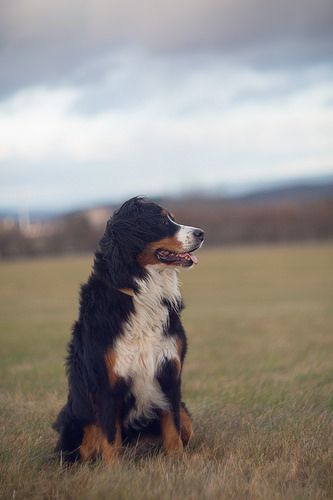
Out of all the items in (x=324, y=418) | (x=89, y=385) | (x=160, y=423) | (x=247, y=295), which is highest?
(x=89, y=385)

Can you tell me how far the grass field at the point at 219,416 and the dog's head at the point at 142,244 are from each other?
1.52 meters

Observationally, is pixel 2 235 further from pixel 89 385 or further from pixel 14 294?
pixel 89 385

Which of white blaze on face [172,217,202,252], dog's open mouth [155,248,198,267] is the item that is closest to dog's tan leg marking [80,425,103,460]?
dog's open mouth [155,248,198,267]

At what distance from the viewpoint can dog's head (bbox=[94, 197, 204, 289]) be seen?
4992mm

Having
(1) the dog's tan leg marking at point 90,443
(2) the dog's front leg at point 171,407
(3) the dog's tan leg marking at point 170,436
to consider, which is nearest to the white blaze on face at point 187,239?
(2) the dog's front leg at point 171,407

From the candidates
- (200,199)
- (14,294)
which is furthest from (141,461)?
(200,199)

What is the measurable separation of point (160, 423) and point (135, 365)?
2.14ft

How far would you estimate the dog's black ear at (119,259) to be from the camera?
16.3 ft

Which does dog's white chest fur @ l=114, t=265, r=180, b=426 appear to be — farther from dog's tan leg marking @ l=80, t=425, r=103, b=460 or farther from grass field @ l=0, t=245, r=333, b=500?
grass field @ l=0, t=245, r=333, b=500

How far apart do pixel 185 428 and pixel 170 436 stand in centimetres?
31

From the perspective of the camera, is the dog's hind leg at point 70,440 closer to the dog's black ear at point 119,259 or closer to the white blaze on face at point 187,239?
the dog's black ear at point 119,259

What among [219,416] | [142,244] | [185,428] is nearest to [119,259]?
[142,244]

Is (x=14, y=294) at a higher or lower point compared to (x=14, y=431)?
lower

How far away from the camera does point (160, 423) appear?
5168 mm
